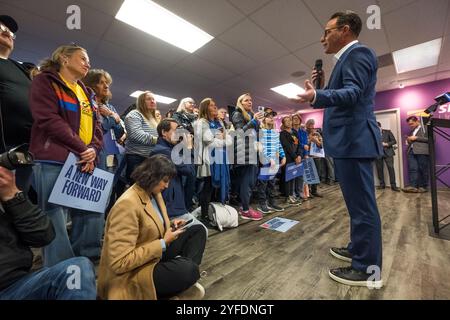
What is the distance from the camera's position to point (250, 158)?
8.15ft

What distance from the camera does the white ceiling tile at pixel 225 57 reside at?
3350 millimetres

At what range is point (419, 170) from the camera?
4.63m

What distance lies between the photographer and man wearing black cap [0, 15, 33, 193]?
1122 millimetres

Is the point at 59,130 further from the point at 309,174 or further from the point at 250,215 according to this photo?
the point at 309,174

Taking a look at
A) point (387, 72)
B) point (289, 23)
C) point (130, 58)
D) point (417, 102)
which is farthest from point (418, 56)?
point (130, 58)

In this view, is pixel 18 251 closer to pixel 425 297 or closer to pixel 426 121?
pixel 425 297

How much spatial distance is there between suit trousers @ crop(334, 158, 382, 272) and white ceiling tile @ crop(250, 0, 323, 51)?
87.0 inches

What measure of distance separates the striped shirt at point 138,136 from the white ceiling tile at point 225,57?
1973 millimetres

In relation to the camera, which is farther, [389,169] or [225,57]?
[389,169]

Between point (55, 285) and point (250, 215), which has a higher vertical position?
point (55, 285)

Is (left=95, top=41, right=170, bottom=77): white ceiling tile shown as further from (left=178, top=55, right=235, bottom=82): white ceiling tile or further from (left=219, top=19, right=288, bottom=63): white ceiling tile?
(left=219, top=19, right=288, bottom=63): white ceiling tile

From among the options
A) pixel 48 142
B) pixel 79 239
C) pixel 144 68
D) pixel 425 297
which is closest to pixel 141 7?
pixel 144 68

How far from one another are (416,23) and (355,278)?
3.57 meters

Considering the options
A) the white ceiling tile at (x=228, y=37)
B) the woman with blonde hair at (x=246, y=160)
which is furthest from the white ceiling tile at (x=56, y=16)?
the woman with blonde hair at (x=246, y=160)
